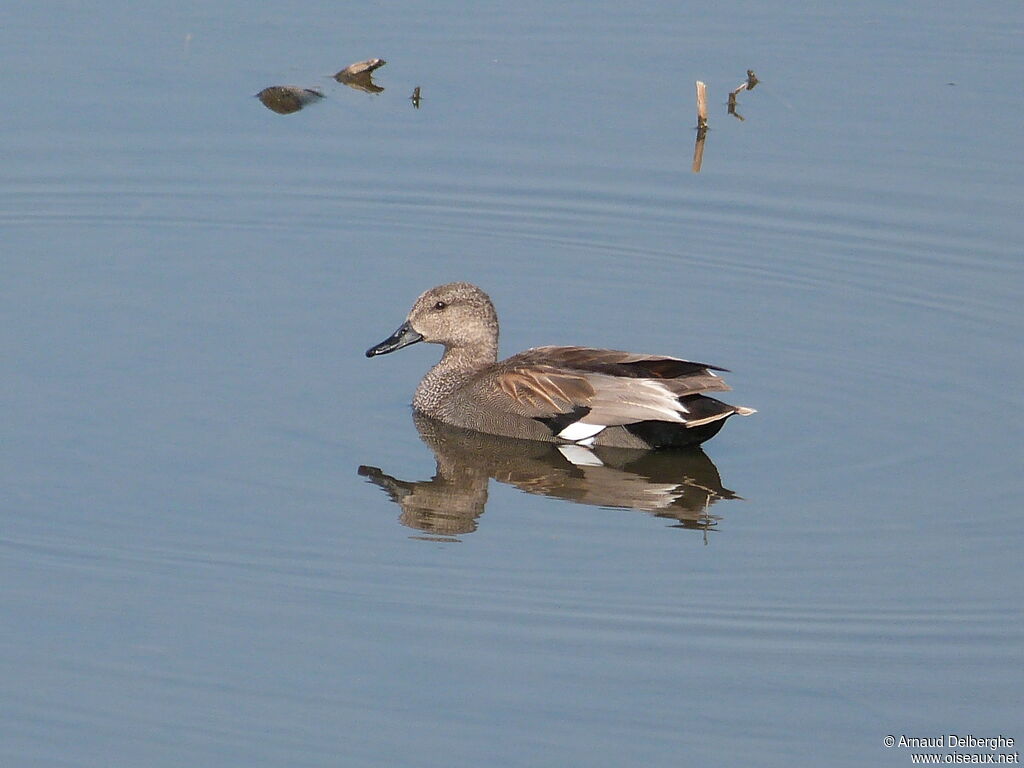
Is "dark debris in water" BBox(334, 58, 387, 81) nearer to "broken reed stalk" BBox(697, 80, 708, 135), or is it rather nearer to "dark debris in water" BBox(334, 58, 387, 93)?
"dark debris in water" BBox(334, 58, 387, 93)

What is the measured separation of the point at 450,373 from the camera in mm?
11625

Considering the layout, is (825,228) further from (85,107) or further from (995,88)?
(85,107)

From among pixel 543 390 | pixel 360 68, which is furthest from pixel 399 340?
pixel 360 68

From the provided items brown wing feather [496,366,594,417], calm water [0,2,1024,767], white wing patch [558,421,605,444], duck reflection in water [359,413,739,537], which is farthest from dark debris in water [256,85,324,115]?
white wing patch [558,421,605,444]

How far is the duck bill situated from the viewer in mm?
11523

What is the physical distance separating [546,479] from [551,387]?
0.81 meters

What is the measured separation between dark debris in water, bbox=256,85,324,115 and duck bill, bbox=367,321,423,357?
3.76 meters

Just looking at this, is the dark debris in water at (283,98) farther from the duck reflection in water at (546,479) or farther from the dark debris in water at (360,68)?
the duck reflection in water at (546,479)

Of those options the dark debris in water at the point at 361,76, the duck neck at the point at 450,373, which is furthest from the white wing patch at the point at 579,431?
the dark debris in water at the point at 361,76

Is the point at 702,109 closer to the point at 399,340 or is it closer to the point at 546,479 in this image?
the point at 399,340

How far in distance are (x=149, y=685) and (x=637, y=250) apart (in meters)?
6.35

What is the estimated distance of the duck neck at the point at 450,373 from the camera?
11.4m

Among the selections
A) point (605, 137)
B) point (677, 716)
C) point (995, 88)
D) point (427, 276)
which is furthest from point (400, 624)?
point (995, 88)

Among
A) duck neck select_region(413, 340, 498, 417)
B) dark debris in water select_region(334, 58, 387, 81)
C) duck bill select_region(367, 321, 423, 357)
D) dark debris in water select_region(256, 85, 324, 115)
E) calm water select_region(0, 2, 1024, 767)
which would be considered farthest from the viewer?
dark debris in water select_region(334, 58, 387, 81)
